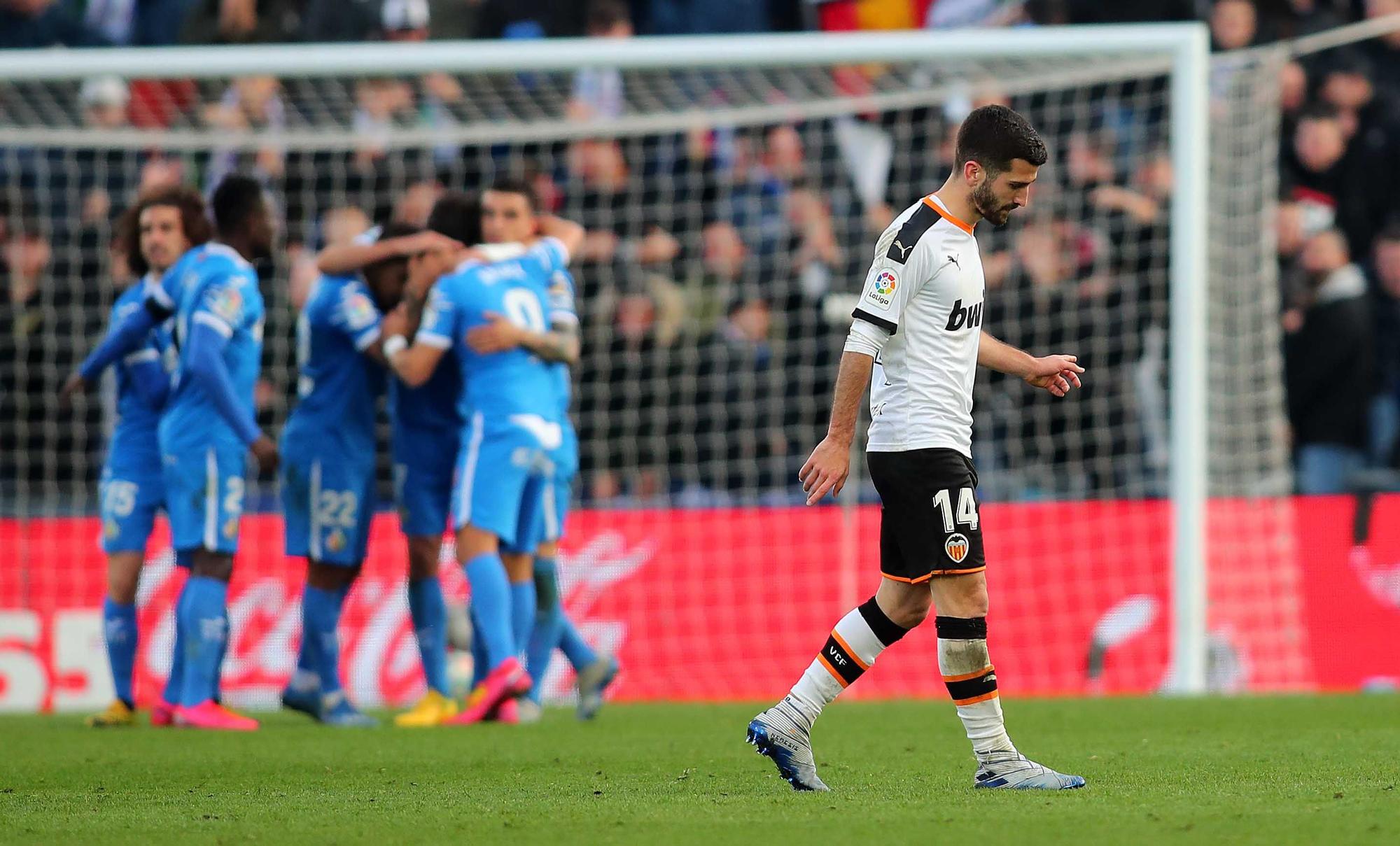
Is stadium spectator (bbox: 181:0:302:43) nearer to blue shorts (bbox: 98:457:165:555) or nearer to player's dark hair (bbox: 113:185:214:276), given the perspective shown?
player's dark hair (bbox: 113:185:214:276)

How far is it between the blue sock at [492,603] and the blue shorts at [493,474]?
5.8 inches

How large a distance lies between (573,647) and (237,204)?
260 cm

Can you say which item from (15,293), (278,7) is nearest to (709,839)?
(15,293)

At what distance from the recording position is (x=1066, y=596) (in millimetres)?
10508

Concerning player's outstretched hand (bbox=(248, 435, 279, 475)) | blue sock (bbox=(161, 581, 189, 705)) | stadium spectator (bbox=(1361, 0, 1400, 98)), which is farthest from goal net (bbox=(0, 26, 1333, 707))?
player's outstretched hand (bbox=(248, 435, 279, 475))

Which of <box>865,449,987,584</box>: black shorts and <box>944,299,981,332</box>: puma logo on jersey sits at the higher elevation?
<box>944,299,981,332</box>: puma logo on jersey

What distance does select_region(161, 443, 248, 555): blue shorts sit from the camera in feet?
25.7

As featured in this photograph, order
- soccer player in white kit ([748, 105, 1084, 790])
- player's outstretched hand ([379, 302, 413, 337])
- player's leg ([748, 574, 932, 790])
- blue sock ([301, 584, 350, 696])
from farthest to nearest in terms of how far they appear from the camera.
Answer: blue sock ([301, 584, 350, 696]) → player's outstretched hand ([379, 302, 413, 337]) → player's leg ([748, 574, 932, 790]) → soccer player in white kit ([748, 105, 1084, 790])

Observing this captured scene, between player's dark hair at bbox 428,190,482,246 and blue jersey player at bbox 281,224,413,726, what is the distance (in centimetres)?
17

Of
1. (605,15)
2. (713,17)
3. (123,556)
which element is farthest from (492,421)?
(713,17)

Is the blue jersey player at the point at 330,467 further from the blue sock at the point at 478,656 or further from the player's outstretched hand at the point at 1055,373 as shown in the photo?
the player's outstretched hand at the point at 1055,373

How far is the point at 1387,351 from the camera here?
39.9 ft

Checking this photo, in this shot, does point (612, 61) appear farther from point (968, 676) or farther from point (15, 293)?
point (968, 676)

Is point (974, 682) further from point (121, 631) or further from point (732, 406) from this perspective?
point (732, 406)
